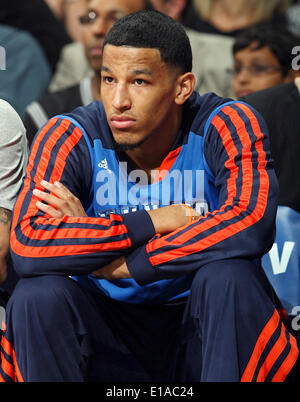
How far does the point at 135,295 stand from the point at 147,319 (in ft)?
0.37

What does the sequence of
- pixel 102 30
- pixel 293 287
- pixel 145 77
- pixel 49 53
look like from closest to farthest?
pixel 145 77, pixel 293 287, pixel 102 30, pixel 49 53

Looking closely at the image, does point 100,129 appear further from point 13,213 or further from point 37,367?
point 37,367

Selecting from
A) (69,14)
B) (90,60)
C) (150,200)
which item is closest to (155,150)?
(150,200)

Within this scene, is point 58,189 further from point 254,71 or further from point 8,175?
point 254,71

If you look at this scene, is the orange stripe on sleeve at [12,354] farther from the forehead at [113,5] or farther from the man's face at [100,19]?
the forehead at [113,5]

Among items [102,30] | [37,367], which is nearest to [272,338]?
[37,367]

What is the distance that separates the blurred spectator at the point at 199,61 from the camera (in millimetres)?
4902

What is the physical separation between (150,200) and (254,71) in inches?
79.8

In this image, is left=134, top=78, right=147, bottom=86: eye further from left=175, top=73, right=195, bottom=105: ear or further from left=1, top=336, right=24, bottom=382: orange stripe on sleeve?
left=1, top=336, right=24, bottom=382: orange stripe on sleeve

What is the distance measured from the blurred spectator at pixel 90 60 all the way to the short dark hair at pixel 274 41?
0.71 meters

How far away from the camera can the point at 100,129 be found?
9.75 feet

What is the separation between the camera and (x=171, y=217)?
9.00ft
